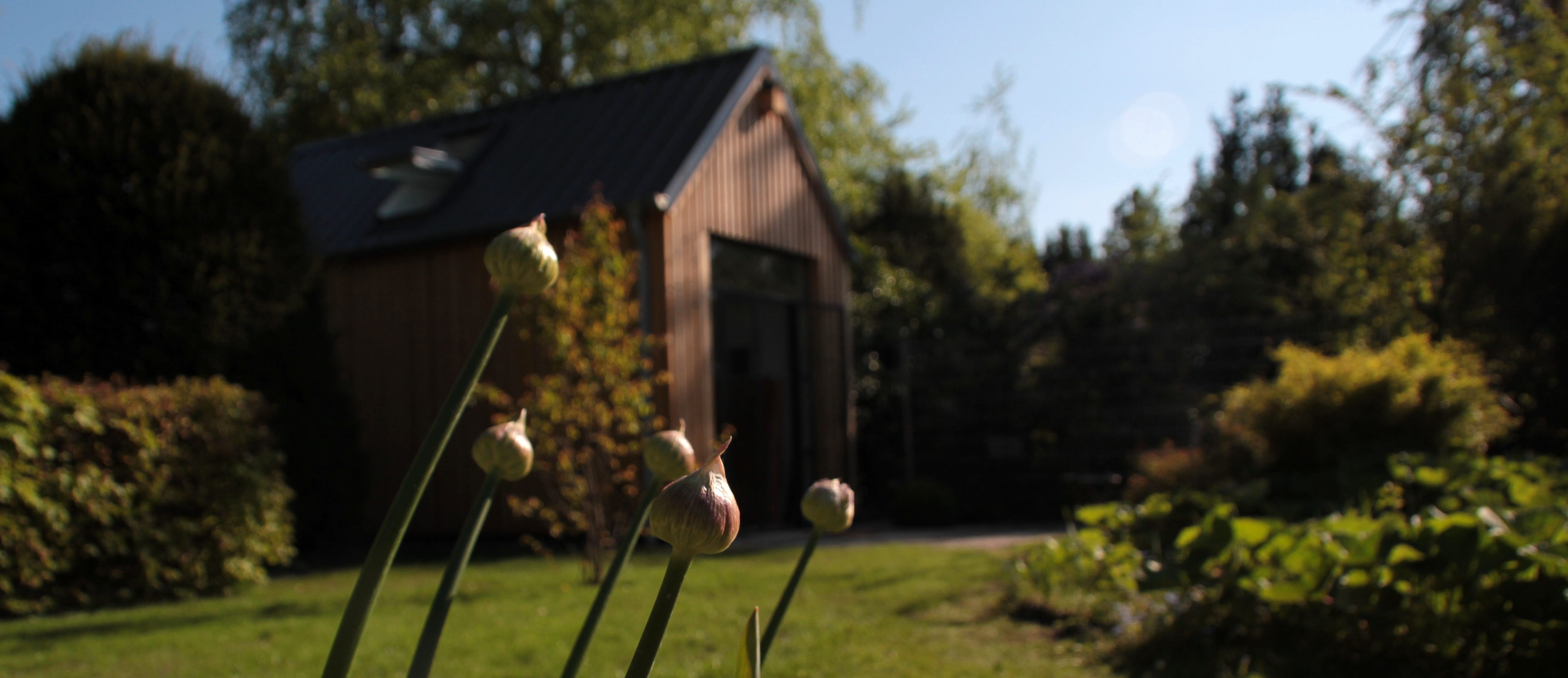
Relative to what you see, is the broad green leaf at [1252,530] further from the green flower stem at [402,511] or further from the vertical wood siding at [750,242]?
the vertical wood siding at [750,242]

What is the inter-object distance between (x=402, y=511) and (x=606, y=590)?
0.32 m

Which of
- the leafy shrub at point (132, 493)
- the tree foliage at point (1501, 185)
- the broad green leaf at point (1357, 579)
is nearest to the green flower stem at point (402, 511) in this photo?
the broad green leaf at point (1357, 579)

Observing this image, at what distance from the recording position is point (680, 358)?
28.0 feet

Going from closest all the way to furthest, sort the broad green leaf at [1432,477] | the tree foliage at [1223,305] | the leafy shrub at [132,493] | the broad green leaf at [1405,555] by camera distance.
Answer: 1. the broad green leaf at [1405,555]
2. the broad green leaf at [1432,477]
3. the leafy shrub at [132,493]
4. the tree foliage at [1223,305]

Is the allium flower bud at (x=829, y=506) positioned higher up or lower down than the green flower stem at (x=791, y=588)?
higher up

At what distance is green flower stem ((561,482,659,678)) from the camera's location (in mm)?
787

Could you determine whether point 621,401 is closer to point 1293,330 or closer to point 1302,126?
point 1293,330

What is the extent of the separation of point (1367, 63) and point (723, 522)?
11.5 meters

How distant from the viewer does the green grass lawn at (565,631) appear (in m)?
3.63

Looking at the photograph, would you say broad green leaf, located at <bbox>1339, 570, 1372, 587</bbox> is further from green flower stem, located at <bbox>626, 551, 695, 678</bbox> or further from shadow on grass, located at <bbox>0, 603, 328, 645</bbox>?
shadow on grass, located at <bbox>0, 603, 328, 645</bbox>

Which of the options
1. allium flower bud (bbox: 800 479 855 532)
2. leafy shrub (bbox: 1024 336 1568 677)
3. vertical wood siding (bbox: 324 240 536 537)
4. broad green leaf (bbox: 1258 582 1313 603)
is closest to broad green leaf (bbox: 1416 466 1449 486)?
leafy shrub (bbox: 1024 336 1568 677)

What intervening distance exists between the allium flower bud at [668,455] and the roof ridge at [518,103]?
29.9ft

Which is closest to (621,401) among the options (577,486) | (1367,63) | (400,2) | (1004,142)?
(577,486)

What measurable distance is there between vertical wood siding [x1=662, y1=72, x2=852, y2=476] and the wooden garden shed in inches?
0.8
